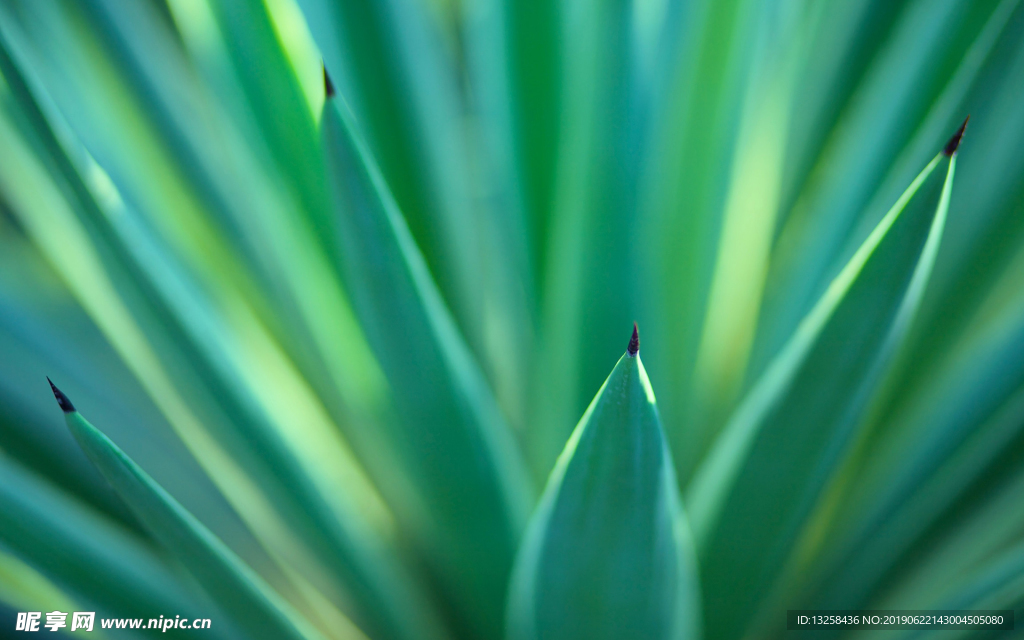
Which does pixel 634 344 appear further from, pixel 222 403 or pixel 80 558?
pixel 80 558

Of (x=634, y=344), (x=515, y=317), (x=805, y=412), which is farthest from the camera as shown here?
(x=515, y=317)

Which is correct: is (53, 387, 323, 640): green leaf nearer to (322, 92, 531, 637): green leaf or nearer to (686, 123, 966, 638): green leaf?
(322, 92, 531, 637): green leaf

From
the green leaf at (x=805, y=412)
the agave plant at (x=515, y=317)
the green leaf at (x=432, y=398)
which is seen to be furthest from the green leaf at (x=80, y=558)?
the green leaf at (x=805, y=412)

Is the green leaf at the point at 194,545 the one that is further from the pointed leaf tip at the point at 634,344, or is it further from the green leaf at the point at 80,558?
the pointed leaf tip at the point at 634,344

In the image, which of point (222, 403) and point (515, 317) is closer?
point (222, 403)

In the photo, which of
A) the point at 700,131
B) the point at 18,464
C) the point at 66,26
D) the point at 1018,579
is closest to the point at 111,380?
the point at 18,464

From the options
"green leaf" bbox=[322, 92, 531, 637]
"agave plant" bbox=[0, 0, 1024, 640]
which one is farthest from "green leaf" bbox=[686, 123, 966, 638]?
"green leaf" bbox=[322, 92, 531, 637]

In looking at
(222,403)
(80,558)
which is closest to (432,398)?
(222,403)
